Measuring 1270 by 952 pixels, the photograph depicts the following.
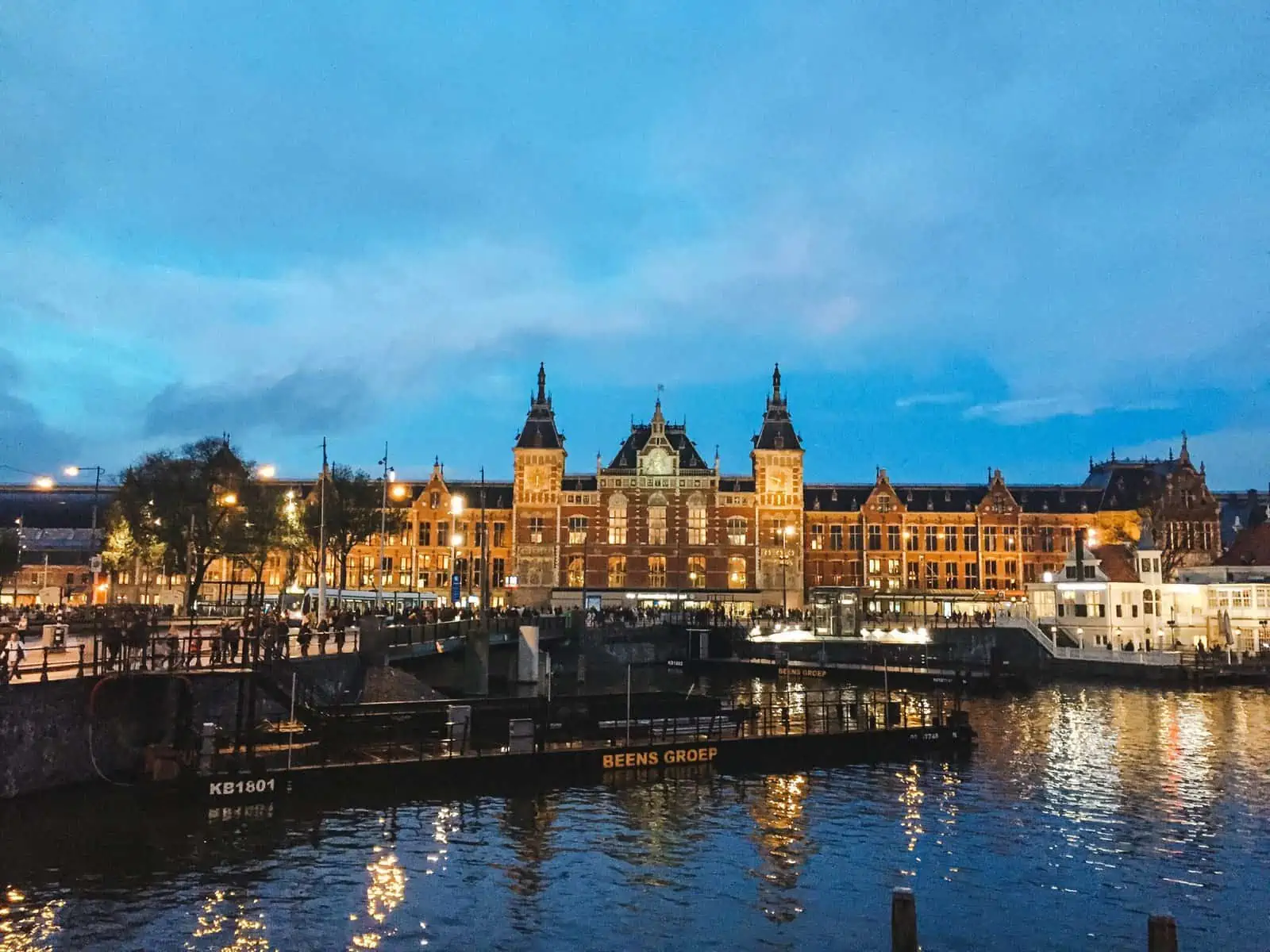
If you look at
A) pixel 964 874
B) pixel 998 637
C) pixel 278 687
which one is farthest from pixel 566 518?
pixel 964 874

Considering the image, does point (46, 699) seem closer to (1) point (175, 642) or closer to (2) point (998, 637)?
(1) point (175, 642)

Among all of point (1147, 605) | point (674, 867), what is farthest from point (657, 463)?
point (674, 867)

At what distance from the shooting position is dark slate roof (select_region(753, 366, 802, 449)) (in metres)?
116

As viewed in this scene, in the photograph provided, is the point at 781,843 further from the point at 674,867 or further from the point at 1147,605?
the point at 1147,605

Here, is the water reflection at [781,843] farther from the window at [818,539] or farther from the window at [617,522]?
the window at [818,539]

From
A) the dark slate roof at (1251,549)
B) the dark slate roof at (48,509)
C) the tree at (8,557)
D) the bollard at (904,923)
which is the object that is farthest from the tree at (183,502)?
the dark slate roof at (1251,549)

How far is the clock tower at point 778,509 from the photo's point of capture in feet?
378

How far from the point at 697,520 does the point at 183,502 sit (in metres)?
56.7

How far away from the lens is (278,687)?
33969 mm

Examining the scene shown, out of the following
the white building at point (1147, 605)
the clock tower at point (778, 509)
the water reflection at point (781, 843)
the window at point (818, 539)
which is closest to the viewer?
the water reflection at point (781, 843)

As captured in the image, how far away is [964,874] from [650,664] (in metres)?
66.0

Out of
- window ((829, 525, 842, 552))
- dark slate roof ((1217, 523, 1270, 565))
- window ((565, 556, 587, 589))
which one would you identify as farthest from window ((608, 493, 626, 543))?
dark slate roof ((1217, 523, 1270, 565))

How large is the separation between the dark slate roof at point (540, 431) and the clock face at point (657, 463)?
32.4 ft

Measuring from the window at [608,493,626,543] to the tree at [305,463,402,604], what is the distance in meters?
26.3
